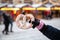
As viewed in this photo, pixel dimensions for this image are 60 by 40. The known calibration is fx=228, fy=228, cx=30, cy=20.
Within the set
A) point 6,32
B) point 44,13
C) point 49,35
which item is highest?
point 49,35

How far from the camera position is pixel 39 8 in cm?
3609

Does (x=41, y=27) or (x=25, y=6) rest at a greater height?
(x=41, y=27)

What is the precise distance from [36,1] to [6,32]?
28.0 meters

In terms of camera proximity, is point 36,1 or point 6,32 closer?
point 6,32

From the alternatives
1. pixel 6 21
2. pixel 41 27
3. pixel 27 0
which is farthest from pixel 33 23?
pixel 27 0

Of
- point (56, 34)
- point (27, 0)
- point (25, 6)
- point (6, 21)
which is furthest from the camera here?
point (27, 0)

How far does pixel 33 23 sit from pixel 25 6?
30.5m

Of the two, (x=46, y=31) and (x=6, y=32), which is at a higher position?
(x=46, y=31)

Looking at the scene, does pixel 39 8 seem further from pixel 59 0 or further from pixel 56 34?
pixel 56 34

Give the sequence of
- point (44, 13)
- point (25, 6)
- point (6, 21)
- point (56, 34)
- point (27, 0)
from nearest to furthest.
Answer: point (56, 34)
point (6, 21)
point (25, 6)
point (44, 13)
point (27, 0)

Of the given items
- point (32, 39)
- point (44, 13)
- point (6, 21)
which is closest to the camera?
point (32, 39)

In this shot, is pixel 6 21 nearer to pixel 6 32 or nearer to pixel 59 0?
pixel 6 32

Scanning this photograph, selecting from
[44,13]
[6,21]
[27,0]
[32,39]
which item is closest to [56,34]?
[32,39]

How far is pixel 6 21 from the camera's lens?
15883 millimetres
